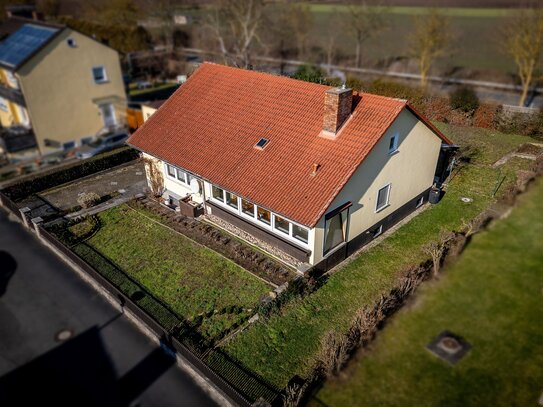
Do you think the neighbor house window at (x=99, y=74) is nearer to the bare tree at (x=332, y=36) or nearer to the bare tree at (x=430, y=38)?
the bare tree at (x=332, y=36)

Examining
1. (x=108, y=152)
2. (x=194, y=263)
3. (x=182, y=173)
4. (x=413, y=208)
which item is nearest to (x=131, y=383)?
(x=194, y=263)

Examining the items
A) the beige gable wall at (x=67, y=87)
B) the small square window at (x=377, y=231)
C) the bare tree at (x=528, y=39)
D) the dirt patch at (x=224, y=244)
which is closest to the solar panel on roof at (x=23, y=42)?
the beige gable wall at (x=67, y=87)

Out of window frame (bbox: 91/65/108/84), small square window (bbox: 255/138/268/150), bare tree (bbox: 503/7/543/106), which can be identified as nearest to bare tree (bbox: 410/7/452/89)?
bare tree (bbox: 503/7/543/106)

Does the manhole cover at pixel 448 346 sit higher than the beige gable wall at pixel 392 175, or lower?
higher

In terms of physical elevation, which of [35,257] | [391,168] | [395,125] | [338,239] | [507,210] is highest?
[507,210]

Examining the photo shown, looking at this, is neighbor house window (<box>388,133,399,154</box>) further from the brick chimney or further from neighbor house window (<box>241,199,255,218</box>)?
neighbor house window (<box>241,199,255,218</box>)

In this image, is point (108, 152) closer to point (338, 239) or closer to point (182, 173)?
point (182, 173)

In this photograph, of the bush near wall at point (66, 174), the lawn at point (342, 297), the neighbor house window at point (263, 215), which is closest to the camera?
the lawn at point (342, 297)

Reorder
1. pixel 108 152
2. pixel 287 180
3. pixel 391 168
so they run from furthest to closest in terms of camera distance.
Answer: pixel 108 152 → pixel 391 168 → pixel 287 180

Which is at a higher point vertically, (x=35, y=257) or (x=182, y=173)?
(x=182, y=173)
